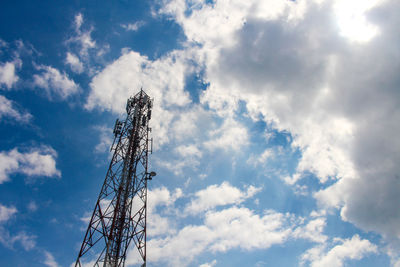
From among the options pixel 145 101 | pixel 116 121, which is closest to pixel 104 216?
pixel 116 121

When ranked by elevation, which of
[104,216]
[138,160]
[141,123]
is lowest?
[104,216]

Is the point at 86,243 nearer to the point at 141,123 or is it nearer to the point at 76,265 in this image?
the point at 76,265

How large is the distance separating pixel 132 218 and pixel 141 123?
41.6ft

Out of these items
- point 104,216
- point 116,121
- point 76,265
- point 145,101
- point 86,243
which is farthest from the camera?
point 145,101

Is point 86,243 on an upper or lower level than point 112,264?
upper

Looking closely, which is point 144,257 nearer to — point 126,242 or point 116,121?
point 126,242

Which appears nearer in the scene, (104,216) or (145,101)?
(104,216)

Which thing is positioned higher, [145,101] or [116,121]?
[145,101]

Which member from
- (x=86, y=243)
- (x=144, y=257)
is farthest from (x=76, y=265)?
(x=144, y=257)

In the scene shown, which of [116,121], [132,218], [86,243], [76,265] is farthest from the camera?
[116,121]

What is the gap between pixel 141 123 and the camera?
3388 centimetres

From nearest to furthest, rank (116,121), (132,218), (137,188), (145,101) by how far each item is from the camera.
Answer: (132,218) < (137,188) < (116,121) < (145,101)

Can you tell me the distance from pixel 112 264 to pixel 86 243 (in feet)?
10.5

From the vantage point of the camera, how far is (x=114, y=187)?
27500 mm
